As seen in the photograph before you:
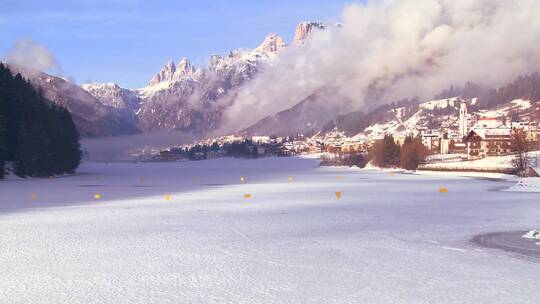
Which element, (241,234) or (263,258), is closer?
(263,258)

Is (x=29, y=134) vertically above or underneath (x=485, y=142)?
above

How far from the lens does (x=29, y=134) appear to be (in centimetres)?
9588

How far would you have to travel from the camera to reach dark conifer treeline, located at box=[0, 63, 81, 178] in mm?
93125

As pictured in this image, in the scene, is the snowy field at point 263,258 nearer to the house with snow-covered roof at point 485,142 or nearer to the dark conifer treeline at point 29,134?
the dark conifer treeline at point 29,134

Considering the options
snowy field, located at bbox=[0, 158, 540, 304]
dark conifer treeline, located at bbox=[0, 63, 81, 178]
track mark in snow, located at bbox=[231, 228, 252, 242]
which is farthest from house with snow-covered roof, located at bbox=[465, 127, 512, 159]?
track mark in snow, located at bbox=[231, 228, 252, 242]

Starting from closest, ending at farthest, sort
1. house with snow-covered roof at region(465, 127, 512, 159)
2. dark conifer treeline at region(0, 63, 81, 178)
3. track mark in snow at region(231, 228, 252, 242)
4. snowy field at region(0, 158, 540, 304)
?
snowy field at region(0, 158, 540, 304) → track mark in snow at region(231, 228, 252, 242) → dark conifer treeline at region(0, 63, 81, 178) → house with snow-covered roof at region(465, 127, 512, 159)

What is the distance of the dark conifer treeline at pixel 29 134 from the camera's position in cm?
9312

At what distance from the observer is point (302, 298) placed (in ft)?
43.8

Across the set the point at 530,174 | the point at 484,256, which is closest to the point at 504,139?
the point at 530,174

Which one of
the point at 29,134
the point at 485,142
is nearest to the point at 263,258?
the point at 29,134

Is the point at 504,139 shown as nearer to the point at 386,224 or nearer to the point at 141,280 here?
the point at 386,224

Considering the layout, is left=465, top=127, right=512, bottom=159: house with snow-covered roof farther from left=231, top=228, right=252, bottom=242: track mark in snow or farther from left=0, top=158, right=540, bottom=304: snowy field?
left=231, top=228, right=252, bottom=242: track mark in snow

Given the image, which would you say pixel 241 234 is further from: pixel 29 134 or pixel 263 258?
pixel 29 134

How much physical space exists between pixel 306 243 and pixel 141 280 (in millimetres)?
8265
